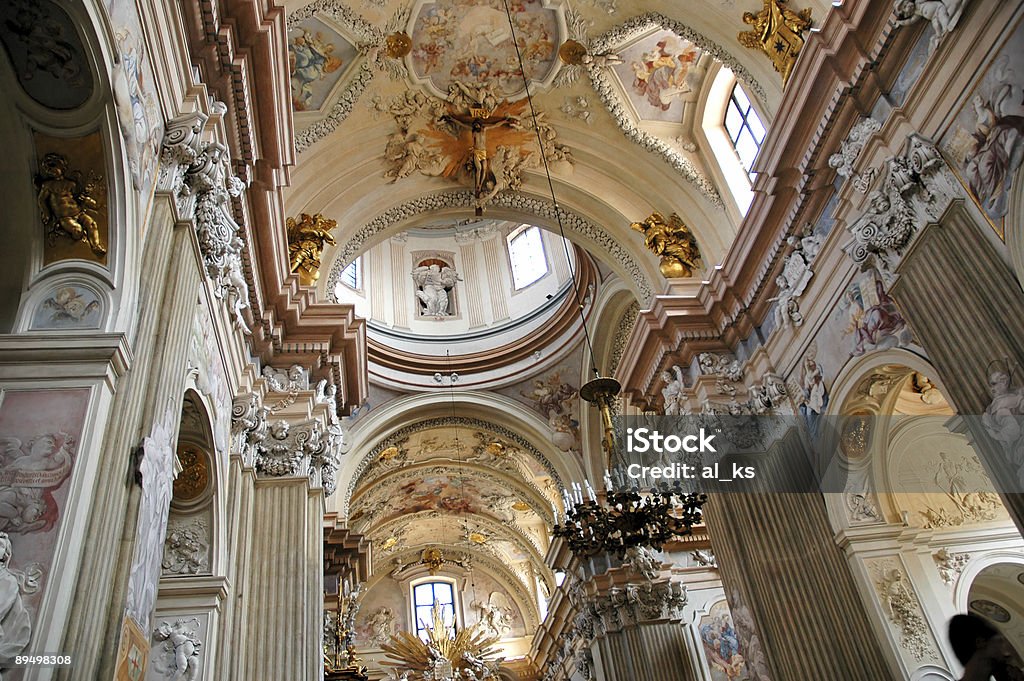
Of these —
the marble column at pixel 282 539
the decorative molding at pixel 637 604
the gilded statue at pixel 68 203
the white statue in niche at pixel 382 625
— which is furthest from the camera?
the white statue in niche at pixel 382 625

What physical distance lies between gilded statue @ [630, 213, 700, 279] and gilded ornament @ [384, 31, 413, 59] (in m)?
4.13

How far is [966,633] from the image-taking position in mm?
3389

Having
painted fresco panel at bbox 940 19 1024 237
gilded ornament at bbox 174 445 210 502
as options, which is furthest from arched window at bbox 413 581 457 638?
painted fresco panel at bbox 940 19 1024 237

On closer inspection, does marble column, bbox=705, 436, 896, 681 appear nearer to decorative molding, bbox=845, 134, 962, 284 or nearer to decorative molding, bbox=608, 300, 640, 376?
decorative molding, bbox=845, 134, 962, 284

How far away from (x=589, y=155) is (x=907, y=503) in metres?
6.57

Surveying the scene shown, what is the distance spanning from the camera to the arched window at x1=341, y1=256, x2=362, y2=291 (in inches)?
754

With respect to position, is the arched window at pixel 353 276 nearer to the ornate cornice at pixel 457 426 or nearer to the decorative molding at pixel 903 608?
the ornate cornice at pixel 457 426

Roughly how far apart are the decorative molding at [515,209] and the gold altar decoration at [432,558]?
1689 centimetres

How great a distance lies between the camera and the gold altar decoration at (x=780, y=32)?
8.18m

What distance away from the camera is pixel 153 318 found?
4789 millimetres

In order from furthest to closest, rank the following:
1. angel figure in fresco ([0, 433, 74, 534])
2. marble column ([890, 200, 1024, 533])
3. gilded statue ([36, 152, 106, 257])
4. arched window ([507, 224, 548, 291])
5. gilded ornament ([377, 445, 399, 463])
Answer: arched window ([507, 224, 548, 291]), gilded ornament ([377, 445, 399, 463]), marble column ([890, 200, 1024, 533]), gilded statue ([36, 152, 106, 257]), angel figure in fresco ([0, 433, 74, 534])

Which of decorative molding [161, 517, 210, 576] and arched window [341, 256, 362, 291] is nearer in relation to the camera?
decorative molding [161, 517, 210, 576]

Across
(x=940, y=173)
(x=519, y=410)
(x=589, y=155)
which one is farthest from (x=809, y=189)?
(x=519, y=410)

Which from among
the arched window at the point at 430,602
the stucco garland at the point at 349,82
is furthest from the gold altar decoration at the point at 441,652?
the stucco garland at the point at 349,82
